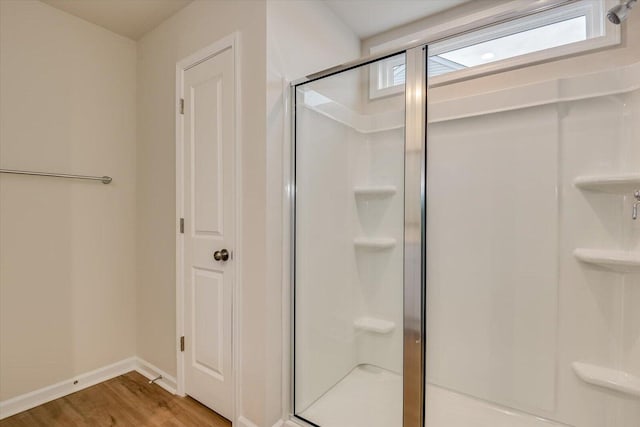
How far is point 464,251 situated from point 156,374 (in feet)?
7.24

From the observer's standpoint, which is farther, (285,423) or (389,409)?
(285,423)

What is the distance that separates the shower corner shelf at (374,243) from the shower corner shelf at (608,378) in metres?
1.05

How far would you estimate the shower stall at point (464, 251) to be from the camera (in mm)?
1430

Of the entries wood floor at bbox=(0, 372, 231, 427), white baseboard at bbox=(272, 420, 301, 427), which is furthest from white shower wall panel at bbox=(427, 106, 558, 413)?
wood floor at bbox=(0, 372, 231, 427)

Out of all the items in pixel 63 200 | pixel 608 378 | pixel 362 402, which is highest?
pixel 63 200

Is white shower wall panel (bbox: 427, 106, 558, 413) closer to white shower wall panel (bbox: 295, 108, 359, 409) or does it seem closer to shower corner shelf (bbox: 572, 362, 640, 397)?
shower corner shelf (bbox: 572, 362, 640, 397)

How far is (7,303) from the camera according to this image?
1.82m

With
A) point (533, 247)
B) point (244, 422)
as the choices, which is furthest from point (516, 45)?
point (244, 422)

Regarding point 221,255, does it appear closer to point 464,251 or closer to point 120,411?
point 120,411

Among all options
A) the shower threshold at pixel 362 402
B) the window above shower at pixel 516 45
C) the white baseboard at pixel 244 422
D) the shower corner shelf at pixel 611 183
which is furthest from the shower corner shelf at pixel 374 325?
the window above shower at pixel 516 45

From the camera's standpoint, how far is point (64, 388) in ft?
6.57

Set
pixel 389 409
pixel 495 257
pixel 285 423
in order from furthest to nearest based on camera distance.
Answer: pixel 495 257 < pixel 285 423 < pixel 389 409

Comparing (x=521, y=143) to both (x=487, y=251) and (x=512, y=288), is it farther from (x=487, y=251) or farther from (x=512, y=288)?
(x=512, y=288)

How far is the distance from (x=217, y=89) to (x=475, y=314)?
198cm
